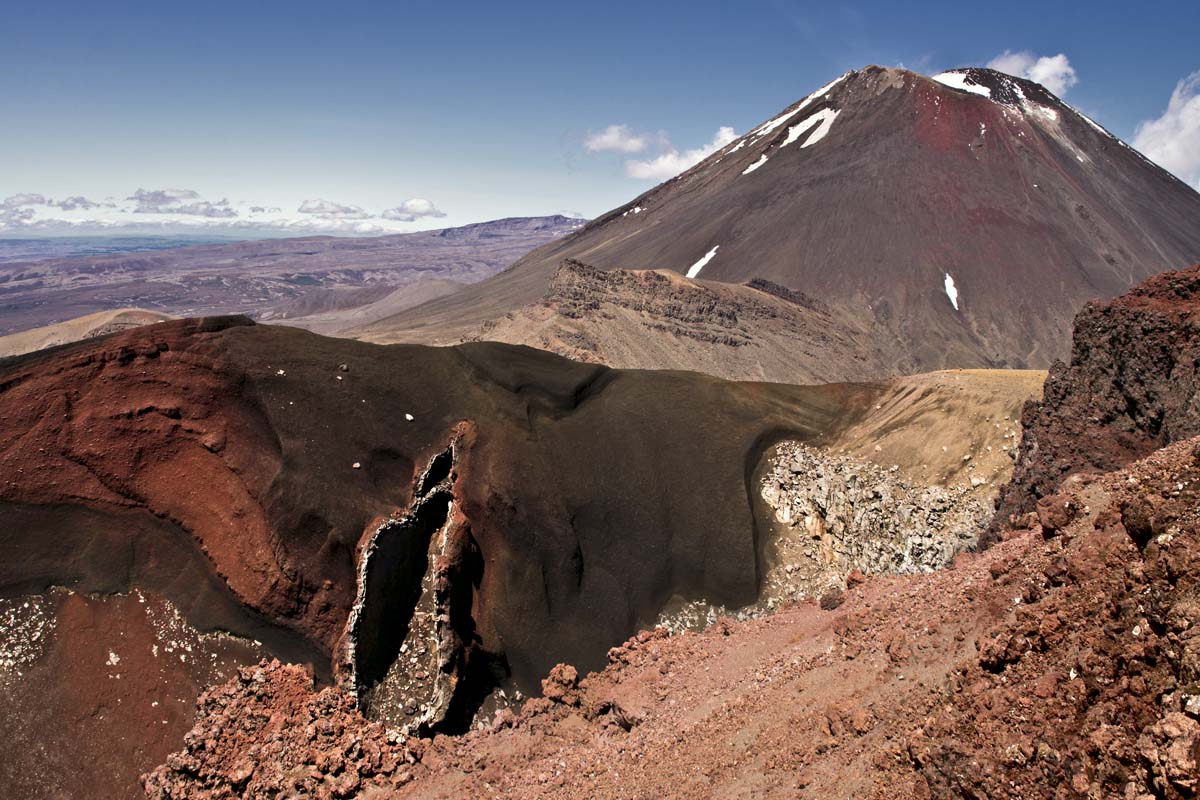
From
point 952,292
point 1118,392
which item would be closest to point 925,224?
point 952,292

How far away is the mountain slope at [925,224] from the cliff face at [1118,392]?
5539 cm

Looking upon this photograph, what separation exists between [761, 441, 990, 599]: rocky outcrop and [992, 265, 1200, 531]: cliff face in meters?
2.25

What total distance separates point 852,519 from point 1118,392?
9.92 meters

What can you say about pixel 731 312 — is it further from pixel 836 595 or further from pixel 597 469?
pixel 836 595

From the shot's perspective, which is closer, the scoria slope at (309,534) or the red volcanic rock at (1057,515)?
the red volcanic rock at (1057,515)

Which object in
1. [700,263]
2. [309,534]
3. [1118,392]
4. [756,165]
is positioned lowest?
[309,534]

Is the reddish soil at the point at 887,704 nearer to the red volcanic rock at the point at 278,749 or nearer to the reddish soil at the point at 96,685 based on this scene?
the red volcanic rock at the point at 278,749

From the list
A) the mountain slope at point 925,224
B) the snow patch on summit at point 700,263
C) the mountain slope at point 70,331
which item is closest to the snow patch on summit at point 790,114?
the mountain slope at point 925,224

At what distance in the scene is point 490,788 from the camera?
14.9m

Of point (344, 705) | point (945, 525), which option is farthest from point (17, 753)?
point (945, 525)

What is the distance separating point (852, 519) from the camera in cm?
2602

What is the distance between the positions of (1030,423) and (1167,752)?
18.6m

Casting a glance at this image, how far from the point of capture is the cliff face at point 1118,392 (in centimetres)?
1714

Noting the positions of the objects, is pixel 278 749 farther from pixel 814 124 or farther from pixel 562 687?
pixel 814 124
